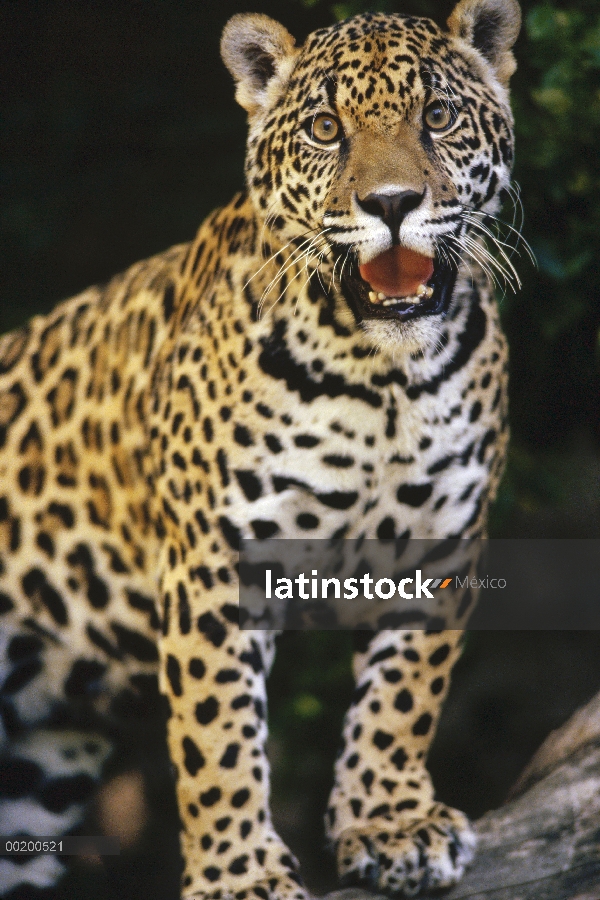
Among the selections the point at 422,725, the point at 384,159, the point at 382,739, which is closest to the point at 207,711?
the point at 382,739

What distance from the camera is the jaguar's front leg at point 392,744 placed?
10.4 feet

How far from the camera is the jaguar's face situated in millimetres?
2633

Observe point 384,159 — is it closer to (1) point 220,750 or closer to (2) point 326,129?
(2) point 326,129

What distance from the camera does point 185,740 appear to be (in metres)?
3.09

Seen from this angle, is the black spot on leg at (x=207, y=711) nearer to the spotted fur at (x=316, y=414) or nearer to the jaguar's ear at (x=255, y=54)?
the spotted fur at (x=316, y=414)

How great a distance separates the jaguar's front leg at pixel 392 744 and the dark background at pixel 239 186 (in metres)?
0.82

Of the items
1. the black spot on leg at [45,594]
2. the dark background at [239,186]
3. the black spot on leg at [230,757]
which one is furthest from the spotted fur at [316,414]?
the dark background at [239,186]

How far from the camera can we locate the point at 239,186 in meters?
4.46

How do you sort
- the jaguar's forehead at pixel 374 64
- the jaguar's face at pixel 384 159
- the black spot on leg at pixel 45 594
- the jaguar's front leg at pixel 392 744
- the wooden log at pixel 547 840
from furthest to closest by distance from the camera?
the black spot on leg at pixel 45 594, the jaguar's front leg at pixel 392 744, the wooden log at pixel 547 840, the jaguar's forehead at pixel 374 64, the jaguar's face at pixel 384 159

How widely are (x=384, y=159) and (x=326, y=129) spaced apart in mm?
231

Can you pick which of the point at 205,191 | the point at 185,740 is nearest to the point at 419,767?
the point at 185,740

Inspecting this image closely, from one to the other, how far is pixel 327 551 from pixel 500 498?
132 cm

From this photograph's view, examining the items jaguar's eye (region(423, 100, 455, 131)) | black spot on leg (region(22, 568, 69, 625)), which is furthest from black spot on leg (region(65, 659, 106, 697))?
jaguar's eye (region(423, 100, 455, 131))

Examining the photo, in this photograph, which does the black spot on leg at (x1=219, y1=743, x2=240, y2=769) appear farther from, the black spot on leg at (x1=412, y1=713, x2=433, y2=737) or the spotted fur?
the black spot on leg at (x1=412, y1=713, x2=433, y2=737)
